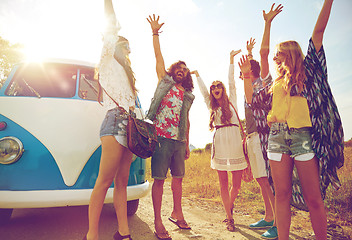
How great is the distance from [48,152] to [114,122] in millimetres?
844

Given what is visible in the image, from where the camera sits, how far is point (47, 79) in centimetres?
313

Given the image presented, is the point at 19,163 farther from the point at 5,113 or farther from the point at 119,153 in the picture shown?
the point at 119,153

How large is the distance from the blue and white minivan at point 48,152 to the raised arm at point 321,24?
221 cm

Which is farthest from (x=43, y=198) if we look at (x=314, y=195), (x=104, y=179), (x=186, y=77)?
(x=314, y=195)

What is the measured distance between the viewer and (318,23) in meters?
1.96

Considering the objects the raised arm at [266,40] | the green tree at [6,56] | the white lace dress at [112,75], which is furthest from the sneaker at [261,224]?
the green tree at [6,56]

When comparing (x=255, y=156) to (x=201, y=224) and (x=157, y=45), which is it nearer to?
(x=201, y=224)

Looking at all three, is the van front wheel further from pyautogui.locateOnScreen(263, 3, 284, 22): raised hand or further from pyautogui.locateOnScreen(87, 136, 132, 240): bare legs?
pyautogui.locateOnScreen(263, 3, 284, 22): raised hand

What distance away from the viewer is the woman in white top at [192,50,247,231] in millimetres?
3225

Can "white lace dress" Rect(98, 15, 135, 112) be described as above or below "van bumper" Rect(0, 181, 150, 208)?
above

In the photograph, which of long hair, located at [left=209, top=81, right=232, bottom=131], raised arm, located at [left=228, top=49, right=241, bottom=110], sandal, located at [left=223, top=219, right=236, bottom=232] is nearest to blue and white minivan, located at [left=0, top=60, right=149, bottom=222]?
sandal, located at [left=223, top=219, right=236, bottom=232]

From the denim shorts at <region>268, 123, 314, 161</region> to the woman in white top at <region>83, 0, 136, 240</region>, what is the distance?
128cm

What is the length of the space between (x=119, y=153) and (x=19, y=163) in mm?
1030

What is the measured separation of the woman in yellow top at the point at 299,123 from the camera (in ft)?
6.15
